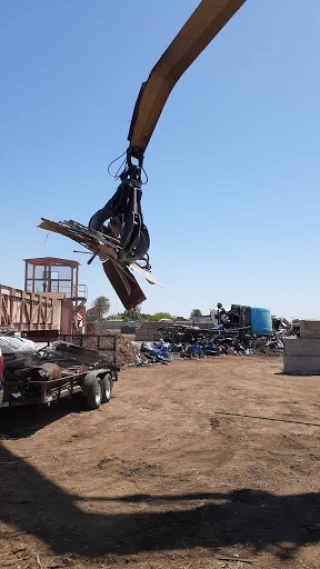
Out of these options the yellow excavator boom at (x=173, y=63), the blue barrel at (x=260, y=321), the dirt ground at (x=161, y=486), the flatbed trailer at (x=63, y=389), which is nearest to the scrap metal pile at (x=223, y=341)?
the blue barrel at (x=260, y=321)

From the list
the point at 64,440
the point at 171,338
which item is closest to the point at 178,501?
the point at 64,440

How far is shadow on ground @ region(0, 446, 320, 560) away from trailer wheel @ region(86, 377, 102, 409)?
16.3 ft

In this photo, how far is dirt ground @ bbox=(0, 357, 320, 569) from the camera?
431 centimetres

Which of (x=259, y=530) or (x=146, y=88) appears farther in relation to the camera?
(x=146, y=88)

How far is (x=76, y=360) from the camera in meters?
11.9

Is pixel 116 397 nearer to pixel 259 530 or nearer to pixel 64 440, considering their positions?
pixel 64 440

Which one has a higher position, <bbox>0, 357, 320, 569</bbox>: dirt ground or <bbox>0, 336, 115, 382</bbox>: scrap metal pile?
<bbox>0, 336, 115, 382</bbox>: scrap metal pile

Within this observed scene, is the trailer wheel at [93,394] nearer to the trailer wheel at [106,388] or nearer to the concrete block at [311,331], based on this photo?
the trailer wheel at [106,388]

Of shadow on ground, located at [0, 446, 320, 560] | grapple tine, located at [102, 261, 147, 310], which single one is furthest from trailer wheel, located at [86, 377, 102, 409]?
shadow on ground, located at [0, 446, 320, 560]

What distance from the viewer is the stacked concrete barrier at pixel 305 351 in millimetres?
19547

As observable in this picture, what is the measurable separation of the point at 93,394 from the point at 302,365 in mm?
11387

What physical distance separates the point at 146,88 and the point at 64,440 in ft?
21.3

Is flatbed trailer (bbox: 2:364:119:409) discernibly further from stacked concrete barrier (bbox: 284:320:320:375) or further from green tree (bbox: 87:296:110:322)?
green tree (bbox: 87:296:110:322)

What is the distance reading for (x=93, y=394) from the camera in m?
11.2
